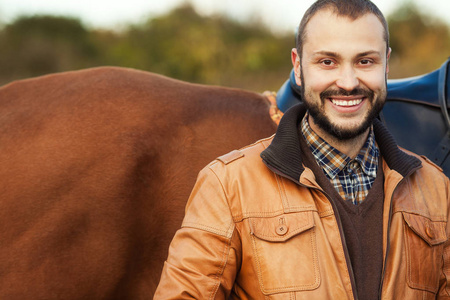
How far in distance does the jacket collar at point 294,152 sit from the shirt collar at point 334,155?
0.04 meters

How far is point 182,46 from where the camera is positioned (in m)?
12.8

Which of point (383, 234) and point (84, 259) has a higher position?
point (383, 234)

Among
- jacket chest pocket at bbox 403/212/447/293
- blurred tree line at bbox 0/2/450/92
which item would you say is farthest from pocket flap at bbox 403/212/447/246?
blurred tree line at bbox 0/2/450/92

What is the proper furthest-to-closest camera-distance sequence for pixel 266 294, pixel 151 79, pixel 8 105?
pixel 151 79
pixel 8 105
pixel 266 294

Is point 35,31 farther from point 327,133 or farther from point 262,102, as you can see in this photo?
point 327,133

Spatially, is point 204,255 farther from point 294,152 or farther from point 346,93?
point 346,93

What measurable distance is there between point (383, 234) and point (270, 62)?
1113 cm

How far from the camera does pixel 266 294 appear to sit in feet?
4.89

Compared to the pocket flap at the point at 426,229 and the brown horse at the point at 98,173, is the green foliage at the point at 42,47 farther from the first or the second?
the pocket flap at the point at 426,229

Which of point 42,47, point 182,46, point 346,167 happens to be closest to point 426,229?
point 346,167

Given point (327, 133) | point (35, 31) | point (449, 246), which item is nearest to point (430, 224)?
point (449, 246)

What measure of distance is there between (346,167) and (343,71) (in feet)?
1.11

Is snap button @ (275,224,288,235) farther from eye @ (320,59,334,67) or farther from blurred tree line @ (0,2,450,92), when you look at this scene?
blurred tree line @ (0,2,450,92)

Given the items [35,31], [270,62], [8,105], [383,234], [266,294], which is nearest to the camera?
[266,294]
